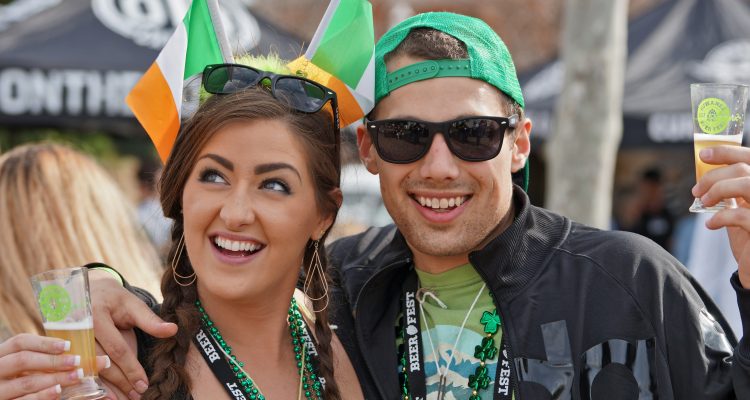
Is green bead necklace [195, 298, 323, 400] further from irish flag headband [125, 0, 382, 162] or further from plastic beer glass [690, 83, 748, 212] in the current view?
plastic beer glass [690, 83, 748, 212]

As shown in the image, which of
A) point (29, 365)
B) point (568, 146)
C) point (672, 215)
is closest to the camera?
point (29, 365)

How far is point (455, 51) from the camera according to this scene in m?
3.30

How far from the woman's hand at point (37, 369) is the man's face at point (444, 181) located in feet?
4.18

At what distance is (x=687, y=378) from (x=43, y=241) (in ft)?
8.49

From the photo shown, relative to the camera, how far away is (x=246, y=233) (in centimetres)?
291

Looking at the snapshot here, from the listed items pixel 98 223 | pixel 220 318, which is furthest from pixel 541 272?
pixel 98 223

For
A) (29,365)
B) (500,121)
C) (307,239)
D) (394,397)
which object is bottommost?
(394,397)

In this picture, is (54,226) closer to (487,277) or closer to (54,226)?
(54,226)

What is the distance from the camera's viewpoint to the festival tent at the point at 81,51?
7.13m

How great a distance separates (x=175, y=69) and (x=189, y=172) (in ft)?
1.07

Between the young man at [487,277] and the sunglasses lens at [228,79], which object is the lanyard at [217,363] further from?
the sunglasses lens at [228,79]

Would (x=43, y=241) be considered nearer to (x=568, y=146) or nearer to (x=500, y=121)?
(x=500, y=121)

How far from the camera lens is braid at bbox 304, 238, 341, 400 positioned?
3080mm

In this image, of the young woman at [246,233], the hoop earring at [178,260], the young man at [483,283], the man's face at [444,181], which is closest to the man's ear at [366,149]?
the young man at [483,283]
